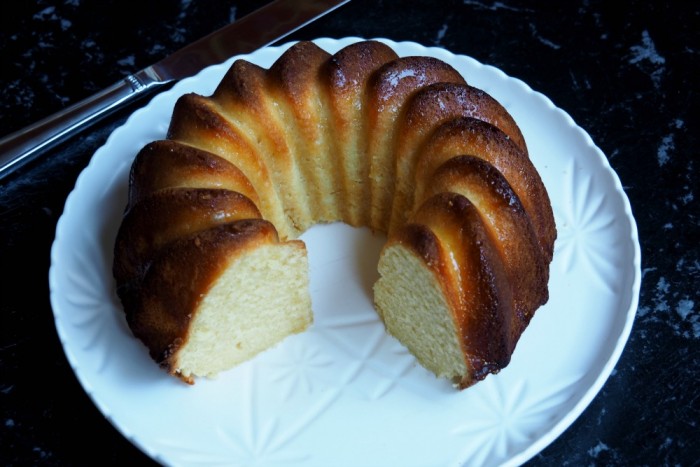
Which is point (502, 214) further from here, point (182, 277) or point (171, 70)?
point (171, 70)

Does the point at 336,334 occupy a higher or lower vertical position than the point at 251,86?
lower

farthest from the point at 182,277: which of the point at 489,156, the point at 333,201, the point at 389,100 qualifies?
the point at 489,156

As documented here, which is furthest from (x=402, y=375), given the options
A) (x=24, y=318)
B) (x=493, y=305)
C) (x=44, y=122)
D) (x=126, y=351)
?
(x=44, y=122)

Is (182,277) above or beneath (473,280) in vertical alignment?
above

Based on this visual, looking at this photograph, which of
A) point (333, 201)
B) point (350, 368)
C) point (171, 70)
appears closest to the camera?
point (350, 368)

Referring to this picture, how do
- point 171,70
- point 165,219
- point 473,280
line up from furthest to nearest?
1. point 171,70
2. point 165,219
3. point 473,280

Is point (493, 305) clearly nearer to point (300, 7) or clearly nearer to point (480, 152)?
point (480, 152)

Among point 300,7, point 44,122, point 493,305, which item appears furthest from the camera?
point 300,7
